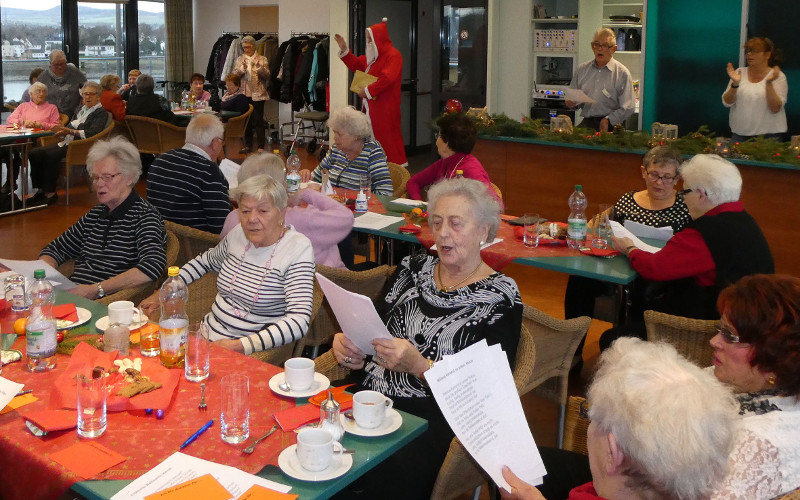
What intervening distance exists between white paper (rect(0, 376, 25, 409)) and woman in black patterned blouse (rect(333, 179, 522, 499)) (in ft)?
3.37

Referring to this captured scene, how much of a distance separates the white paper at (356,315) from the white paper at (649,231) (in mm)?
2136

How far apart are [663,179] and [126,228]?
2.80m

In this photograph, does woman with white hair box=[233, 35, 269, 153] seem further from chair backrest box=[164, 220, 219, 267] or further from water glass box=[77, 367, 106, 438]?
water glass box=[77, 367, 106, 438]

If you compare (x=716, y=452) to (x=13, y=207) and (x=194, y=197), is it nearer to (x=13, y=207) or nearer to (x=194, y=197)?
(x=194, y=197)

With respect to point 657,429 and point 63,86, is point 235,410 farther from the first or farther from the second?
point 63,86

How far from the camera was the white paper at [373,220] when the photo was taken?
4.78 metres

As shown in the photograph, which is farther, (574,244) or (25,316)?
(574,244)

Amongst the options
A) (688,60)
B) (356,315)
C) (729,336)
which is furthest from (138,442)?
(688,60)

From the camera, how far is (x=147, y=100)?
996 cm

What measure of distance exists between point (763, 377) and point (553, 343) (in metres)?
1.23

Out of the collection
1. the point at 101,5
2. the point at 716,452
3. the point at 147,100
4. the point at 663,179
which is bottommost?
the point at 716,452

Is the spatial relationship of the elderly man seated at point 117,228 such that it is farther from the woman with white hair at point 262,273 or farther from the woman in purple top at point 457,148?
the woman in purple top at point 457,148

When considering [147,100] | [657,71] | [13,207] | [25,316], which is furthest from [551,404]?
[147,100]

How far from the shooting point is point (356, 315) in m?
2.64
